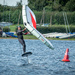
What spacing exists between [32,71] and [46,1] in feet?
226

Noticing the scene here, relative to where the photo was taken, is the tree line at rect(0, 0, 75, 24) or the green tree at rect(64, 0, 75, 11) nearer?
the tree line at rect(0, 0, 75, 24)

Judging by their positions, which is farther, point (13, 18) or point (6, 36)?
point (13, 18)

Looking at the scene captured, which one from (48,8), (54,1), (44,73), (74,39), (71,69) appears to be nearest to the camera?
(44,73)

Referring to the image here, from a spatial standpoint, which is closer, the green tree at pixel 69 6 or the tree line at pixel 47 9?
the tree line at pixel 47 9

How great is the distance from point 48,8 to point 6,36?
32.2m

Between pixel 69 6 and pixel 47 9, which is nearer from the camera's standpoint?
pixel 69 6

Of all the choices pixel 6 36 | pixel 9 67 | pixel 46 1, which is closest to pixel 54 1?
pixel 46 1

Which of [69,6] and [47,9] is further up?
[69,6]

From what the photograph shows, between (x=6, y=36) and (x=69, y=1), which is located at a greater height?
(x=69, y=1)

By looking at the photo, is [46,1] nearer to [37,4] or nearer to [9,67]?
[37,4]

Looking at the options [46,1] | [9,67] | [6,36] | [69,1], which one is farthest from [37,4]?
[9,67]

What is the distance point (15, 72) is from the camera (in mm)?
12844

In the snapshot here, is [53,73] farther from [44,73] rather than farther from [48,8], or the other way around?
[48,8]

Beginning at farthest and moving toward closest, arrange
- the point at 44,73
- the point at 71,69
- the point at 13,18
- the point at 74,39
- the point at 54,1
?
the point at 54,1
the point at 13,18
the point at 74,39
the point at 71,69
the point at 44,73
